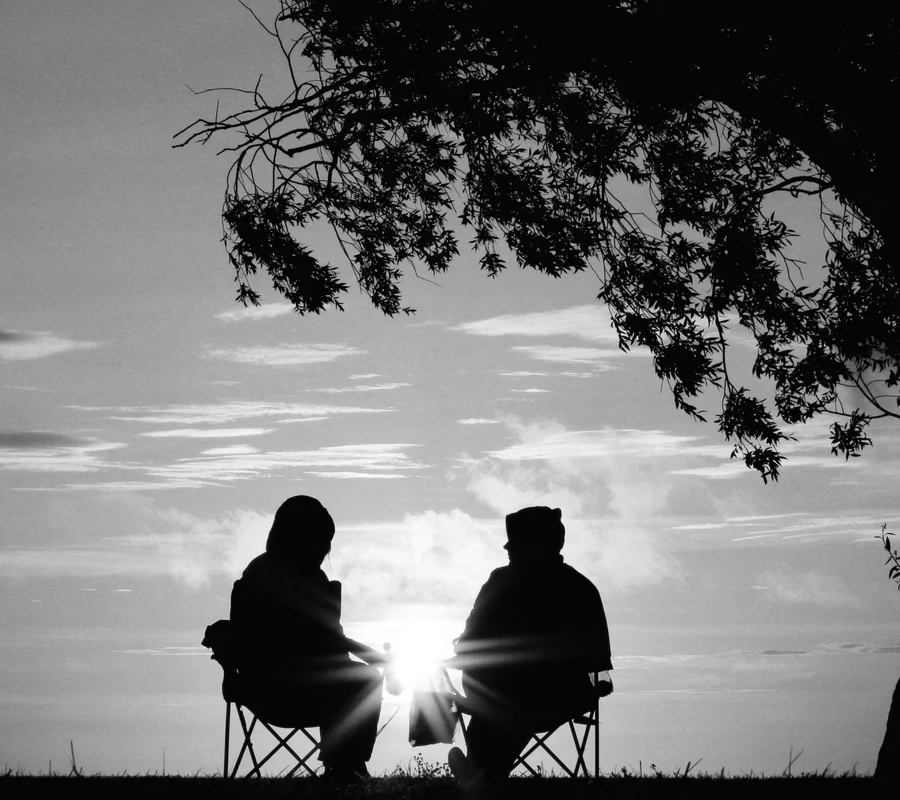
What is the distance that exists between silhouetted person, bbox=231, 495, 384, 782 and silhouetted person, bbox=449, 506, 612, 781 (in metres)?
0.88

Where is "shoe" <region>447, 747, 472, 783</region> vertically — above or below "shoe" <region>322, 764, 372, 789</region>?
below

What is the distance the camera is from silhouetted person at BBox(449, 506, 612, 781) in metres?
7.20

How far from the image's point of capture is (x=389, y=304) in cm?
1132

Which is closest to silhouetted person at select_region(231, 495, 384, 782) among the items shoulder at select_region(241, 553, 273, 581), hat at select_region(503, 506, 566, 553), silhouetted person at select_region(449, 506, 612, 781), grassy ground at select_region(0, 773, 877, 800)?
shoulder at select_region(241, 553, 273, 581)

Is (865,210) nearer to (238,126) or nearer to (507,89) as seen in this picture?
(507,89)

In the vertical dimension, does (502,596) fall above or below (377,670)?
above

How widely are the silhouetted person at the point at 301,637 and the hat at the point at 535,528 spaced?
4.31 feet

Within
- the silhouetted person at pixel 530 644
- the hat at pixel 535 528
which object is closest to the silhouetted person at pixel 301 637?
the silhouetted person at pixel 530 644

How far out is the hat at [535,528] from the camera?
730cm

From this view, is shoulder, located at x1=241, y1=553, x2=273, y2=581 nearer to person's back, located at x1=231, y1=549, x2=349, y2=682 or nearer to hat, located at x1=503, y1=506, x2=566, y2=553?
person's back, located at x1=231, y1=549, x2=349, y2=682

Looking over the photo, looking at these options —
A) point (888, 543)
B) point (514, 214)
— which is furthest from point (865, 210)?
point (514, 214)

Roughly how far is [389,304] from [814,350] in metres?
4.50

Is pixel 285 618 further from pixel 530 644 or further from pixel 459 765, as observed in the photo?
pixel 459 765

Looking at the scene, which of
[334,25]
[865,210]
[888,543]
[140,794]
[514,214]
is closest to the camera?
[140,794]
